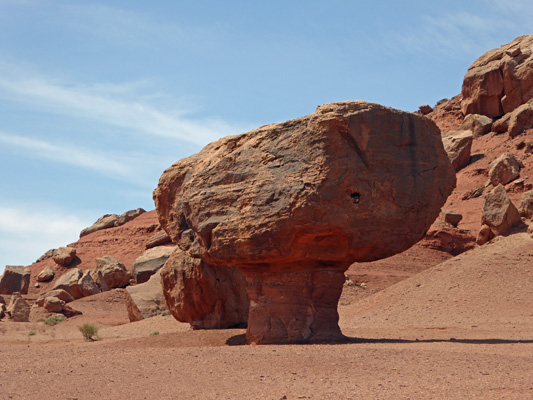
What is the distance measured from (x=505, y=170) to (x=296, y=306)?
2923 centimetres

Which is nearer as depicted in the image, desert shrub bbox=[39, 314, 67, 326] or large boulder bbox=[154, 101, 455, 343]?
large boulder bbox=[154, 101, 455, 343]

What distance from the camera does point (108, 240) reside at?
50.3 m

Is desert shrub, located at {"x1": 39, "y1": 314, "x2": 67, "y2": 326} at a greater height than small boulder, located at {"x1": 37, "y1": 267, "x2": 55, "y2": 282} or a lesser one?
lesser

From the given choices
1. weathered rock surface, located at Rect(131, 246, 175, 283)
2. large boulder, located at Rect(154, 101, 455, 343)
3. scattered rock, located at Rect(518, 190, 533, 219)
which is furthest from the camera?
weathered rock surface, located at Rect(131, 246, 175, 283)

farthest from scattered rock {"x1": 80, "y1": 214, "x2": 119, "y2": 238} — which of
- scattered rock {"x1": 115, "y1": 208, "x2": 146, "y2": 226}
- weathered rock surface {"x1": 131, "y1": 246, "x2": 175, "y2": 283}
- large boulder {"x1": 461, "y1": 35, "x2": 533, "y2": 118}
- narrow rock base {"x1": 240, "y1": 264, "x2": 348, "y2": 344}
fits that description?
narrow rock base {"x1": 240, "y1": 264, "x2": 348, "y2": 344}

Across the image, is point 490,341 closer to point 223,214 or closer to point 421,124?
point 421,124

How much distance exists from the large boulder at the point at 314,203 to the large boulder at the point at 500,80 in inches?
1455

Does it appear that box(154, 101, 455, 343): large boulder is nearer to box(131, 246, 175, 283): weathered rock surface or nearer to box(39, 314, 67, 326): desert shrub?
box(39, 314, 67, 326): desert shrub

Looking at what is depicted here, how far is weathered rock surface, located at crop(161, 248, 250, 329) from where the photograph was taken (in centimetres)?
1612

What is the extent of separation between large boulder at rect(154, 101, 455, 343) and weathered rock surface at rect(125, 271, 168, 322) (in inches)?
378

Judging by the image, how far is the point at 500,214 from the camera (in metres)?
22.8

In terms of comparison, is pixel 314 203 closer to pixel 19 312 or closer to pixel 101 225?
pixel 19 312

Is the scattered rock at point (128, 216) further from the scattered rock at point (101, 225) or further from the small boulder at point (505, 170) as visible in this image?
the small boulder at point (505, 170)

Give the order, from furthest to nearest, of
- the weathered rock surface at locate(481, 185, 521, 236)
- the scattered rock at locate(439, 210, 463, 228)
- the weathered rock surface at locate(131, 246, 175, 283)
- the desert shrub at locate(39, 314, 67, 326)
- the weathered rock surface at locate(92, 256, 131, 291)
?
the scattered rock at locate(439, 210, 463, 228) < the weathered rock surface at locate(92, 256, 131, 291) < the weathered rock surface at locate(131, 246, 175, 283) < the desert shrub at locate(39, 314, 67, 326) < the weathered rock surface at locate(481, 185, 521, 236)
